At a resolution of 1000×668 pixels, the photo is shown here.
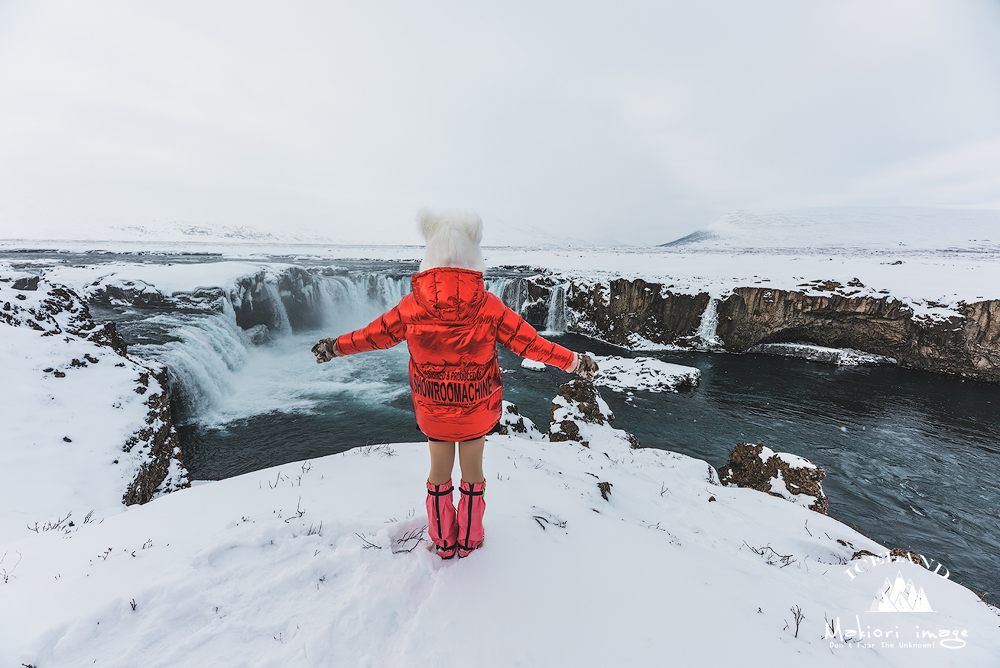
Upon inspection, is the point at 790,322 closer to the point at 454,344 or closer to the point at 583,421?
the point at 583,421

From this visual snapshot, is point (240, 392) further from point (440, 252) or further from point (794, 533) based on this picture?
point (794, 533)

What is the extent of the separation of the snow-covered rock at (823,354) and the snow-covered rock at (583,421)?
56.3 feet

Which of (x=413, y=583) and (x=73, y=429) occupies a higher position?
(x=413, y=583)

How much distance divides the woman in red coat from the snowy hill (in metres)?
96.2

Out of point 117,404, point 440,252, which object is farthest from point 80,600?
point 117,404

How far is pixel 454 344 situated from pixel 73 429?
783 centimetres

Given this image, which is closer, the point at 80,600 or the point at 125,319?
the point at 80,600

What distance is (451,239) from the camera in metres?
2.26

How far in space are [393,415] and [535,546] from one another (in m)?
11.1

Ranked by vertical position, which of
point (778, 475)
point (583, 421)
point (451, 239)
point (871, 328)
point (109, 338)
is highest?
point (451, 239)

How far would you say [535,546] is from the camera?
9.46 ft

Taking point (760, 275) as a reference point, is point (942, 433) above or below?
below

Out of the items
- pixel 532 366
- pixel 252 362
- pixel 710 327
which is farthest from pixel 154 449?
pixel 710 327

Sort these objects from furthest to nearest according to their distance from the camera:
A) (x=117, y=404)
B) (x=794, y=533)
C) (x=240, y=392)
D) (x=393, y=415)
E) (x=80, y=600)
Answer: (x=240, y=392) → (x=393, y=415) → (x=117, y=404) → (x=794, y=533) → (x=80, y=600)
